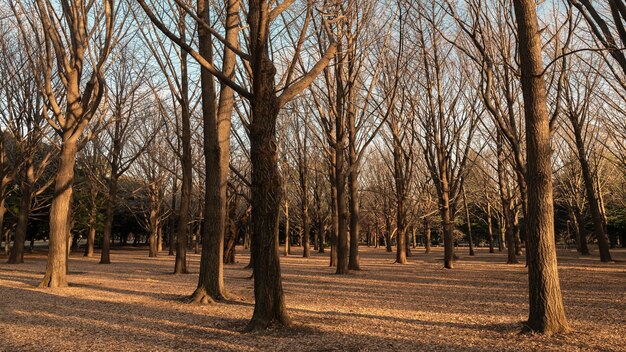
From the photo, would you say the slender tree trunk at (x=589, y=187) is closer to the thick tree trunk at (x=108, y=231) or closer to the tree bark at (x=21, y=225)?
the thick tree trunk at (x=108, y=231)

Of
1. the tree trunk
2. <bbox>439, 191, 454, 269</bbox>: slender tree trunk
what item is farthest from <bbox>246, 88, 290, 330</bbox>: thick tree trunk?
<bbox>439, 191, 454, 269</bbox>: slender tree trunk

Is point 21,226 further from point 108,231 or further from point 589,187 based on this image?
point 589,187

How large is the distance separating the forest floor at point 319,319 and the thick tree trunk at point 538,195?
0.32 m

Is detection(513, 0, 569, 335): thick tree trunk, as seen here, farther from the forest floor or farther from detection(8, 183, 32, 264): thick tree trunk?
detection(8, 183, 32, 264): thick tree trunk

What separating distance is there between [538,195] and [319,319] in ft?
10.8

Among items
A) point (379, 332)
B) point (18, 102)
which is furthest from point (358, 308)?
point (18, 102)

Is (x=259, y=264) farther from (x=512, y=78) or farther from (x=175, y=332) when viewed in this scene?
(x=512, y=78)

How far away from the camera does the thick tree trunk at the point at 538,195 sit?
5070 mm

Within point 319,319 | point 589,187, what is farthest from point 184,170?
point 589,187

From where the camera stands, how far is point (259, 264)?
17.4 ft

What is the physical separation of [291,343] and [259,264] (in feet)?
3.33

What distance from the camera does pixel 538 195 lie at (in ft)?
17.3

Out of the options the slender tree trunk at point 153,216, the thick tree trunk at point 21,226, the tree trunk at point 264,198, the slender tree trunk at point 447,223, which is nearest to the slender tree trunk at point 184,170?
the thick tree trunk at point 21,226

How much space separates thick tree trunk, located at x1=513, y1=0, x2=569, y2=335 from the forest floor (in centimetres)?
32
